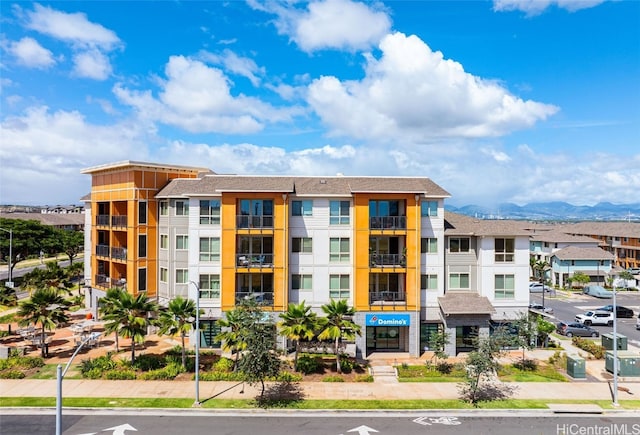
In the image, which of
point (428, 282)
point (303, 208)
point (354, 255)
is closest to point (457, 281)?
point (428, 282)

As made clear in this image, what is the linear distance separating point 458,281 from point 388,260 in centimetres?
660

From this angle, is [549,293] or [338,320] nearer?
[338,320]

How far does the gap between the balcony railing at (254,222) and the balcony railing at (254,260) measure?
234 centimetres

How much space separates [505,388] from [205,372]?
65.4 ft

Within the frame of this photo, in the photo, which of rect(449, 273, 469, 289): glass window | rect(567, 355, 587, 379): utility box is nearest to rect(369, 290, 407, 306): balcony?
rect(449, 273, 469, 289): glass window

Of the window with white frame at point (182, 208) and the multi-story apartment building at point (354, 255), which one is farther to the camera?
the window with white frame at point (182, 208)

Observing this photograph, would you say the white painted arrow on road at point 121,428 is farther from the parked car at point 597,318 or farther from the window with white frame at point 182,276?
the parked car at point 597,318

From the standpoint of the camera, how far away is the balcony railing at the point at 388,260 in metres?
33.1

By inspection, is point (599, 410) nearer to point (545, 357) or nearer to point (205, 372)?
point (545, 357)

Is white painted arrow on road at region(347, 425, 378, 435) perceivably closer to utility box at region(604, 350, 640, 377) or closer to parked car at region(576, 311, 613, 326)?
utility box at region(604, 350, 640, 377)

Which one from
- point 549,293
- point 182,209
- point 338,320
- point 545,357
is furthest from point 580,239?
point 182,209

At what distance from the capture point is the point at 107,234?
43.8m

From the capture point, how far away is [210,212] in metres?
34.1

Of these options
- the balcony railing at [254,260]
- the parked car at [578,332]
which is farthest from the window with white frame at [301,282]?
the parked car at [578,332]
